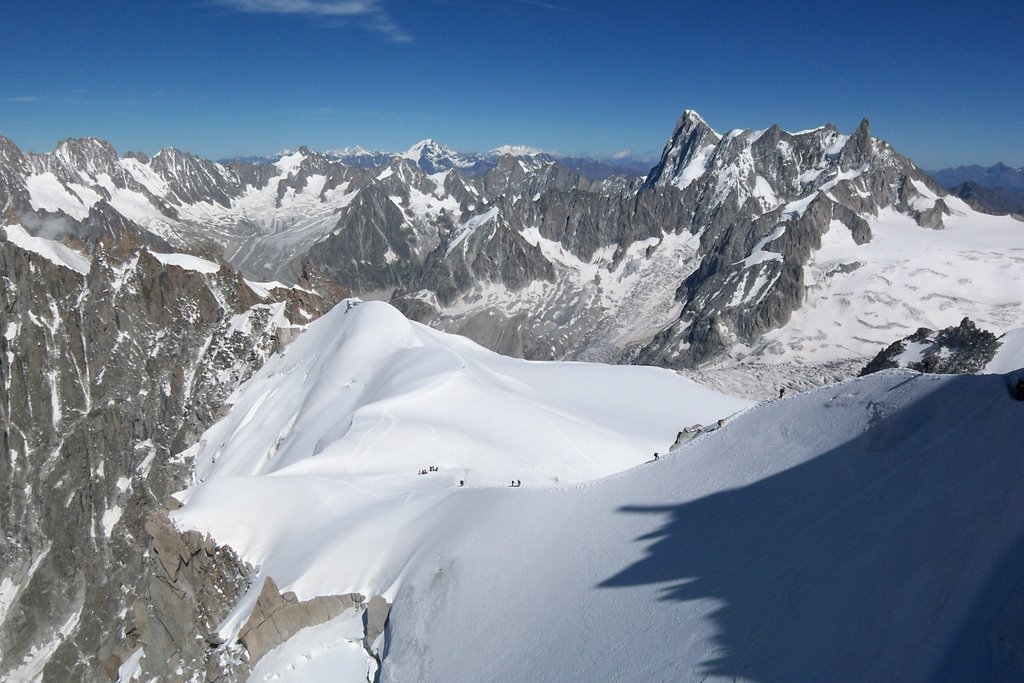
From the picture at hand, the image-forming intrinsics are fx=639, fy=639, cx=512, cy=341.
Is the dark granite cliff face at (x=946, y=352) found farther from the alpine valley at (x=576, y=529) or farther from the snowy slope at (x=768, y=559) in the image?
the snowy slope at (x=768, y=559)

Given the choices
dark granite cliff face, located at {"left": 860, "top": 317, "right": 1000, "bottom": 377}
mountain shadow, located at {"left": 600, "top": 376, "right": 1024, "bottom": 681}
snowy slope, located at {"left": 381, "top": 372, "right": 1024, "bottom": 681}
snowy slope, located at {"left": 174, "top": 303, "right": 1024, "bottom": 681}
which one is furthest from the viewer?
dark granite cliff face, located at {"left": 860, "top": 317, "right": 1000, "bottom": 377}

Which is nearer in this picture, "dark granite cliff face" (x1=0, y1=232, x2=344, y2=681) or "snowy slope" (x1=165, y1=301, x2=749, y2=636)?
"snowy slope" (x1=165, y1=301, x2=749, y2=636)

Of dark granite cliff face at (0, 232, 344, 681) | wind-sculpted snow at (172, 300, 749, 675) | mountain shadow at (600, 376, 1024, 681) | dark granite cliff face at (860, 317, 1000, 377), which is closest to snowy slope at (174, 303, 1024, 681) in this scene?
mountain shadow at (600, 376, 1024, 681)

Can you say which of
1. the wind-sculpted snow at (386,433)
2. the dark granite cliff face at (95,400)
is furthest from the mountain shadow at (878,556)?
the dark granite cliff face at (95,400)

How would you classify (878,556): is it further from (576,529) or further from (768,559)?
(576,529)

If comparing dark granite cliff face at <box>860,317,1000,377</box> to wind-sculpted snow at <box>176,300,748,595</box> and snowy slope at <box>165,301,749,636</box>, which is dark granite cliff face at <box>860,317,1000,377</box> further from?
wind-sculpted snow at <box>176,300,748,595</box>

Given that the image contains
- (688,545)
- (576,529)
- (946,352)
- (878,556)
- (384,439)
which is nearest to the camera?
(878,556)

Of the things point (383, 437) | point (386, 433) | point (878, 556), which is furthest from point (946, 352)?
point (878, 556)

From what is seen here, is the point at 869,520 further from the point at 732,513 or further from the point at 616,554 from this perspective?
the point at 616,554

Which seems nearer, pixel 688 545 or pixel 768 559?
pixel 768 559

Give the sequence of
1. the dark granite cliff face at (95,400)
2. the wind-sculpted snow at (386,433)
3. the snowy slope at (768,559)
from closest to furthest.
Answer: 1. the snowy slope at (768,559)
2. the wind-sculpted snow at (386,433)
3. the dark granite cliff face at (95,400)

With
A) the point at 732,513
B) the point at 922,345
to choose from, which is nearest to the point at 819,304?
the point at 922,345
